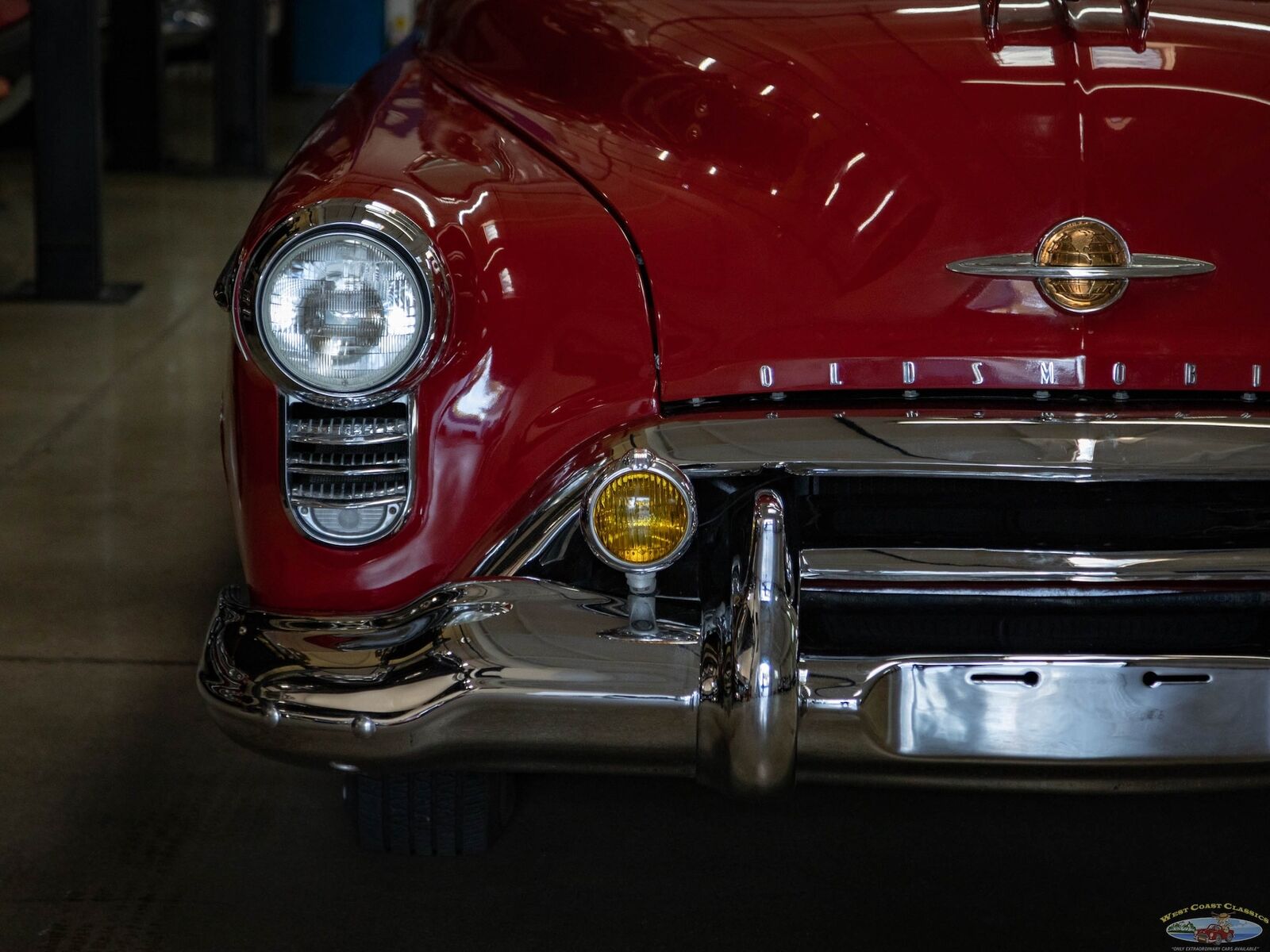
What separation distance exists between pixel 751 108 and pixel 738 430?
17.2 inches

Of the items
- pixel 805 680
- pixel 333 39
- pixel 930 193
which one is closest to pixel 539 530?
pixel 805 680

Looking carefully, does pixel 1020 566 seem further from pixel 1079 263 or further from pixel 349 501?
pixel 349 501

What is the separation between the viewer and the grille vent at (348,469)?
5.09 feet

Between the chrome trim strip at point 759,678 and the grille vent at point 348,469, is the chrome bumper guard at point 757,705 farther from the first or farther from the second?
the grille vent at point 348,469

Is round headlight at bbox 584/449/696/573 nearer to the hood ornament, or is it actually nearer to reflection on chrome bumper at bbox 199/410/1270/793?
reflection on chrome bumper at bbox 199/410/1270/793

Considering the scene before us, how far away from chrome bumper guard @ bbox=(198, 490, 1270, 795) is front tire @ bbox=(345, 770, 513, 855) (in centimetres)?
38

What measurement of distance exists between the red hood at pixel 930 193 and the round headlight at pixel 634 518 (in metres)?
0.14

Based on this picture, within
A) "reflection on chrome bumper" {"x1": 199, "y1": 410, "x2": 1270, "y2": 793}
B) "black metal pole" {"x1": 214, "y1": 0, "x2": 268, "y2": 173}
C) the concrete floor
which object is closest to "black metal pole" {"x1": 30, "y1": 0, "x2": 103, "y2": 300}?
"black metal pole" {"x1": 214, "y1": 0, "x2": 268, "y2": 173}

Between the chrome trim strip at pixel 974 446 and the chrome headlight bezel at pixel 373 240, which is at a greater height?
the chrome headlight bezel at pixel 373 240

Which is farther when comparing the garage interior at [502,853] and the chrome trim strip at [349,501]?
the garage interior at [502,853]

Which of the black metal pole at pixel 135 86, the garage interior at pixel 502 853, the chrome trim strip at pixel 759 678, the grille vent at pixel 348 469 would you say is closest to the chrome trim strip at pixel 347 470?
the grille vent at pixel 348 469

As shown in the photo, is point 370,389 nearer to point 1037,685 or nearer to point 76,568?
point 1037,685

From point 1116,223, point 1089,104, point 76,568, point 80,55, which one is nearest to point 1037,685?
point 1116,223

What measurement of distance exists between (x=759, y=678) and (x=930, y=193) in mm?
578
